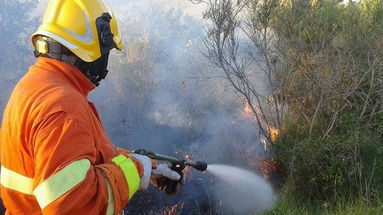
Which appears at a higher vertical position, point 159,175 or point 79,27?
point 79,27

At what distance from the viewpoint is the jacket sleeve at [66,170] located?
1.39 meters

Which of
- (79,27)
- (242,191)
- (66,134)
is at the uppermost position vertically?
(79,27)

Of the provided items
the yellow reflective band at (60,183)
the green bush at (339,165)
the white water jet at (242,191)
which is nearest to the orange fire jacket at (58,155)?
the yellow reflective band at (60,183)

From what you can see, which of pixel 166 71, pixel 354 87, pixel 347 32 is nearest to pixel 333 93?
pixel 354 87

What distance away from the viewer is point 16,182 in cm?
161

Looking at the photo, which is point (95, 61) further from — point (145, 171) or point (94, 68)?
point (145, 171)

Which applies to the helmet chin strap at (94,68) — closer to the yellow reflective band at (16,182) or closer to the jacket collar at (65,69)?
the jacket collar at (65,69)

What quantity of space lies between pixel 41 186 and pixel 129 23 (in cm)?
676

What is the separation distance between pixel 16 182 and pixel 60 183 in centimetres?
34

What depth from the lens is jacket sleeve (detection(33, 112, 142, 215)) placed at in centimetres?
139

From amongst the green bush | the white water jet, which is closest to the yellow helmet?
the white water jet

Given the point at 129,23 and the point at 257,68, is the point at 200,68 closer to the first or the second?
the point at 257,68

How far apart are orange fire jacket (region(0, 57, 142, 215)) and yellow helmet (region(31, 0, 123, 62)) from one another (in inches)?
3.9

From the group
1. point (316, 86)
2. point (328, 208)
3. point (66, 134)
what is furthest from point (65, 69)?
point (316, 86)
